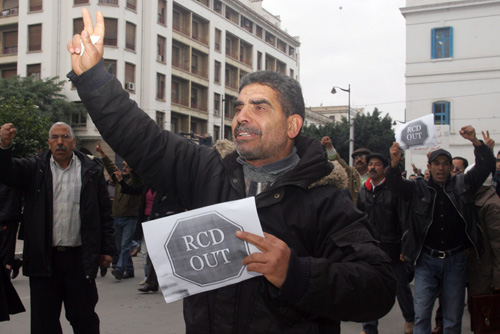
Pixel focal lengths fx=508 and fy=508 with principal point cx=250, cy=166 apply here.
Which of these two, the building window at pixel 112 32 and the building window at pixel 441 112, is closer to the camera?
the building window at pixel 441 112

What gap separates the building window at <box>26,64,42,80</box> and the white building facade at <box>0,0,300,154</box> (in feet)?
0.23

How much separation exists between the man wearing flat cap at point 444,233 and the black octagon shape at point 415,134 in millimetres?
2680

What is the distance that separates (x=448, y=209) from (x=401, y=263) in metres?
1.20

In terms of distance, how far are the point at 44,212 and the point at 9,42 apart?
38.1m

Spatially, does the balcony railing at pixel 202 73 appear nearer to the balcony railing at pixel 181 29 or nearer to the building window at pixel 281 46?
the balcony railing at pixel 181 29

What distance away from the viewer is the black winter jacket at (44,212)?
404cm

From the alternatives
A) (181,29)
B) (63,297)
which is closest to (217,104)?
(181,29)

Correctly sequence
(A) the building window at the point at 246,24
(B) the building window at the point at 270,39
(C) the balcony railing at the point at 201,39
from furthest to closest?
(B) the building window at the point at 270,39, (A) the building window at the point at 246,24, (C) the balcony railing at the point at 201,39

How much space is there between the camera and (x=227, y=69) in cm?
4825

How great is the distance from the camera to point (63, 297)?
13.8 ft

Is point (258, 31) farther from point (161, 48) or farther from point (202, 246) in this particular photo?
point (202, 246)

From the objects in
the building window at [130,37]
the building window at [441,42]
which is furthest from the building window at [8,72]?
the building window at [441,42]

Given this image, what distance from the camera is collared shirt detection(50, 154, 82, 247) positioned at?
14.1 ft

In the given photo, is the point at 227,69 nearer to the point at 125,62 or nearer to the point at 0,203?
the point at 125,62
